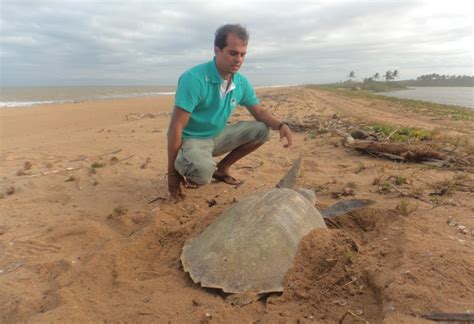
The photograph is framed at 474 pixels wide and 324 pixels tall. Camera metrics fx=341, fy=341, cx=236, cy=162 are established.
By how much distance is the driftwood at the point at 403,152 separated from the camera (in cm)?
432

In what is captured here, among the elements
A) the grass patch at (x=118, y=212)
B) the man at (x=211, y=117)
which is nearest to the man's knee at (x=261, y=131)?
the man at (x=211, y=117)

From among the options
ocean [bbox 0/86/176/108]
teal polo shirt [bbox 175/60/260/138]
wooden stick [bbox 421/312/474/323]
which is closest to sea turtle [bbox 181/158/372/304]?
wooden stick [bbox 421/312/474/323]

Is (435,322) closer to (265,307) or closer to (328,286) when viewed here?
(328,286)

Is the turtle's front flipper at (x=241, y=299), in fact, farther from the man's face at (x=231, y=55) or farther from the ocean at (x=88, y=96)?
the ocean at (x=88, y=96)

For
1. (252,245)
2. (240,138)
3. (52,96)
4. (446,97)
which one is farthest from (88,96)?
(252,245)

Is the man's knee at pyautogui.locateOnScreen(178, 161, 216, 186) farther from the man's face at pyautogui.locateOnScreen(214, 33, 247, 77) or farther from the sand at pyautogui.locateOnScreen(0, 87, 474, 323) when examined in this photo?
the man's face at pyautogui.locateOnScreen(214, 33, 247, 77)

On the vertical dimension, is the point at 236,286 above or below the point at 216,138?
below

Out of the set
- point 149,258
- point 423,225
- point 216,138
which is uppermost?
point 216,138

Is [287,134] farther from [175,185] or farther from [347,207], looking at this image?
[175,185]

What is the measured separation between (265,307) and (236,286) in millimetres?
195

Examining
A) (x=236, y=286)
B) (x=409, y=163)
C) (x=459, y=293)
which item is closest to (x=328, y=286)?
(x=236, y=286)

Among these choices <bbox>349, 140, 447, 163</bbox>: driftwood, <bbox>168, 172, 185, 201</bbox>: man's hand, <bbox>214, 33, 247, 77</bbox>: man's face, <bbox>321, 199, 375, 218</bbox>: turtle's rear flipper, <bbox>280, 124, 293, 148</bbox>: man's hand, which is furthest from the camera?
<bbox>349, 140, 447, 163</bbox>: driftwood

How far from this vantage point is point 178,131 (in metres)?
3.06

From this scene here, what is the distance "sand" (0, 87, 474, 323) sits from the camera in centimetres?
184
